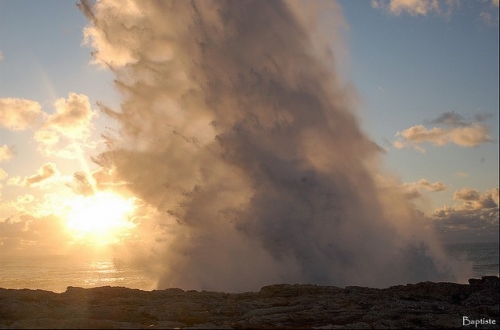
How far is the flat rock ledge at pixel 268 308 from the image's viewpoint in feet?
101

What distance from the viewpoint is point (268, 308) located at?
39.3 m

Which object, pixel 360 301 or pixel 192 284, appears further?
pixel 192 284

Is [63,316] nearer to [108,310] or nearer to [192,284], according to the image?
[108,310]

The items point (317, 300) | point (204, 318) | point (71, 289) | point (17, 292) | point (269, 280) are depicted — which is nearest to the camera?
point (204, 318)

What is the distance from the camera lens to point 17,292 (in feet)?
146

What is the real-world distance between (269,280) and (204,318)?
65.1 meters

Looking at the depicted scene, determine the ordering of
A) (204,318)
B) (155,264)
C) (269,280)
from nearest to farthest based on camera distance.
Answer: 1. (204,318)
2. (269,280)
3. (155,264)

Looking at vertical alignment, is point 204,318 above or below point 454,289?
below

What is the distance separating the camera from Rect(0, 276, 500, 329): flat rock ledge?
30844mm

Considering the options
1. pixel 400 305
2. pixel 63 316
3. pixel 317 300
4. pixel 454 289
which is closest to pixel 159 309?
pixel 63 316

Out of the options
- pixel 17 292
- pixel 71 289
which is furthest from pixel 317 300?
pixel 17 292

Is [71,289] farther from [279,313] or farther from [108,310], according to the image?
[279,313]

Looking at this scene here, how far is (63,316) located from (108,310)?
389 cm

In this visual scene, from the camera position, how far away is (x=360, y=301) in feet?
132
